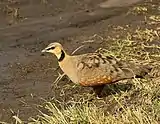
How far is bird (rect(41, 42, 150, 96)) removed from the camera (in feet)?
23.1

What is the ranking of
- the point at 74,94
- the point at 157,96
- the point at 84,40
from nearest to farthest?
the point at 157,96 < the point at 74,94 < the point at 84,40

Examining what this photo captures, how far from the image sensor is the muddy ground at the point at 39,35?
26.1 ft

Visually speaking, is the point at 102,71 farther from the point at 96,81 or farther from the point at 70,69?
the point at 70,69

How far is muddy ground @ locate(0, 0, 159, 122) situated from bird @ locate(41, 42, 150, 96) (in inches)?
26.0

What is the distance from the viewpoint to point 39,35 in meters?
10.9

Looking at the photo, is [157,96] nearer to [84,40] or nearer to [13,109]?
[13,109]

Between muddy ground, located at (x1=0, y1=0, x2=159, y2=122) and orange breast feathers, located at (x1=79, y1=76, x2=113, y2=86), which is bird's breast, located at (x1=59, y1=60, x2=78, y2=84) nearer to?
orange breast feathers, located at (x1=79, y1=76, x2=113, y2=86)

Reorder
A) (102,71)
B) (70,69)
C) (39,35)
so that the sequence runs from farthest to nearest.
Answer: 1. (39,35)
2. (70,69)
3. (102,71)

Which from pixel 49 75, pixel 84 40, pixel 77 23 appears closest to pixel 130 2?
pixel 77 23

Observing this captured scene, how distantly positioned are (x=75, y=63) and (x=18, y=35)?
385 centimetres

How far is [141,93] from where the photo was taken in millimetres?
6895

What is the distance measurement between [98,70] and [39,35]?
13.0ft

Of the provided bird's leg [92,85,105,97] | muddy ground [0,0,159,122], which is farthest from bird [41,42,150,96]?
muddy ground [0,0,159,122]

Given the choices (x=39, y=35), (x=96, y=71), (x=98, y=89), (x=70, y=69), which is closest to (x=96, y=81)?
(x=96, y=71)
